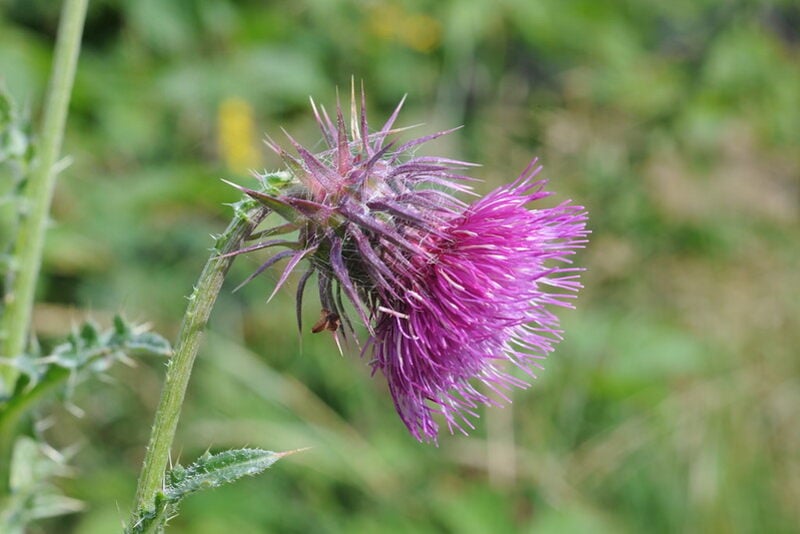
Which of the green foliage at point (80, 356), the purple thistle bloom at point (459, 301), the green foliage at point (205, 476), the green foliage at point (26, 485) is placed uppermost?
the purple thistle bloom at point (459, 301)

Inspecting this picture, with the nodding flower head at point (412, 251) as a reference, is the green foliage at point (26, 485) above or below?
below

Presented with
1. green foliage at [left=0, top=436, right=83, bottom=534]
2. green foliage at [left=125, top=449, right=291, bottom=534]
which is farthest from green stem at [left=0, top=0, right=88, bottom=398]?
green foliage at [left=125, top=449, right=291, bottom=534]

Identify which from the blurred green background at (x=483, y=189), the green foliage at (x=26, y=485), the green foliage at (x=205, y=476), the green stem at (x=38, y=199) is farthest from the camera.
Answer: the blurred green background at (x=483, y=189)

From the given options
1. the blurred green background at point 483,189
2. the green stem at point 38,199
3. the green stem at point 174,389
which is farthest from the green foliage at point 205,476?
the blurred green background at point 483,189

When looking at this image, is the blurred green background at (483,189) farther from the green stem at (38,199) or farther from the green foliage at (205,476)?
the green foliage at (205,476)

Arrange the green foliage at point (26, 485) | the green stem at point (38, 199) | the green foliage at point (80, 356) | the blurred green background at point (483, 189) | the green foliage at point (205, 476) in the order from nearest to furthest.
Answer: the green foliage at point (205, 476)
the green foliage at point (80, 356)
the green stem at point (38, 199)
the green foliage at point (26, 485)
the blurred green background at point (483, 189)

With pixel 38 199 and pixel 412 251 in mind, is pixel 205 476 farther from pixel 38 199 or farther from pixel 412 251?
pixel 38 199

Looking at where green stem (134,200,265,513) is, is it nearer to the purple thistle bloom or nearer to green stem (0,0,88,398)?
the purple thistle bloom

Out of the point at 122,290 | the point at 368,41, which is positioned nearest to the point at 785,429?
the point at 368,41
